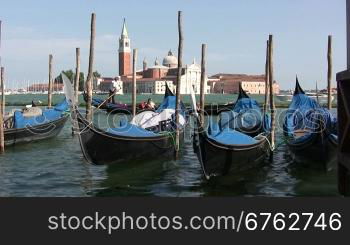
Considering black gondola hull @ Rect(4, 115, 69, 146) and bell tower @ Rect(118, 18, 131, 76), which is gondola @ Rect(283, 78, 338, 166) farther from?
bell tower @ Rect(118, 18, 131, 76)

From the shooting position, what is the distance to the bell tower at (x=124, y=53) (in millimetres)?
70312

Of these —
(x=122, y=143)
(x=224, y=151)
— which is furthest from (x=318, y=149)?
(x=122, y=143)

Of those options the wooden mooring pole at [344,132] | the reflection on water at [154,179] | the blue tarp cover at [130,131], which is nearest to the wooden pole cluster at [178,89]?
the reflection on water at [154,179]

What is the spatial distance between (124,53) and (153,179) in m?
66.4

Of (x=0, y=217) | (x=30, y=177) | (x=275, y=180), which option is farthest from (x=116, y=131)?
(x=0, y=217)

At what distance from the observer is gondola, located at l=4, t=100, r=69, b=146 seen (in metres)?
8.73

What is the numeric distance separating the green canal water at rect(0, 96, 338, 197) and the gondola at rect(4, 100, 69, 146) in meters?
1.30

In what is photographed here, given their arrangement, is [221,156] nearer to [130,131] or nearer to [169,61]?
[130,131]

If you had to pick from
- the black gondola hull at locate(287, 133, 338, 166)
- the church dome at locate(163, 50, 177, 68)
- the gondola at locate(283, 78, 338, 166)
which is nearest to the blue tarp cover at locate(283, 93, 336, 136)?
the gondola at locate(283, 78, 338, 166)

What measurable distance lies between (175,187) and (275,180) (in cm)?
120

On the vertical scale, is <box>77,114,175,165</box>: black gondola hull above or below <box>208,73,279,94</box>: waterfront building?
below

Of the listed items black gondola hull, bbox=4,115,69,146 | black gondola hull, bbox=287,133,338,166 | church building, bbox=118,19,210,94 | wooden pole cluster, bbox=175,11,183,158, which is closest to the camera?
black gondola hull, bbox=287,133,338,166

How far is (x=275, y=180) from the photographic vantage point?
222 inches

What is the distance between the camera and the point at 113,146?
579cm
